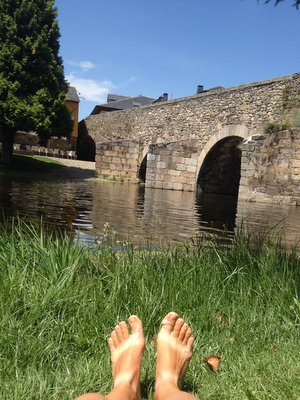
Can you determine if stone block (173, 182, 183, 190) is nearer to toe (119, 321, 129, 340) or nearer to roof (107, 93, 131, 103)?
toe (119, 321, 129, 340)

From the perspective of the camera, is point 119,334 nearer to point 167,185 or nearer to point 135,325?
point 135,325

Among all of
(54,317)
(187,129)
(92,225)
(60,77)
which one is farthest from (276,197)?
(60,77)

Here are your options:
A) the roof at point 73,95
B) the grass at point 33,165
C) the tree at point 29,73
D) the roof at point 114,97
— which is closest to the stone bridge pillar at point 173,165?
the tree at point 29,73

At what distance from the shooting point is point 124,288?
8.98 feet

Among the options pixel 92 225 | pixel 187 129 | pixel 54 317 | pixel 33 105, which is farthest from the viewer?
pixel 33 105

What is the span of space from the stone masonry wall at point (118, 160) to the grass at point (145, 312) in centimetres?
1959

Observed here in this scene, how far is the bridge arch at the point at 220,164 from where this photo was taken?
18.8 m

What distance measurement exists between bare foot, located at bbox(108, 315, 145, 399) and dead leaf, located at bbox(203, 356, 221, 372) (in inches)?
12.5

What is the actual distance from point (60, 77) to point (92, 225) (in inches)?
781

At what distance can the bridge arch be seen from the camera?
18.8 meters

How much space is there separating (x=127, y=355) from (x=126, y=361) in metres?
0.05

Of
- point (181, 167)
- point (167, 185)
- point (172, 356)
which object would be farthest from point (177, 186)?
point (172, 356)

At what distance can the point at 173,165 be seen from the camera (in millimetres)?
19547

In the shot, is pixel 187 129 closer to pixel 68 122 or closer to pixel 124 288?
pixel 68 122
